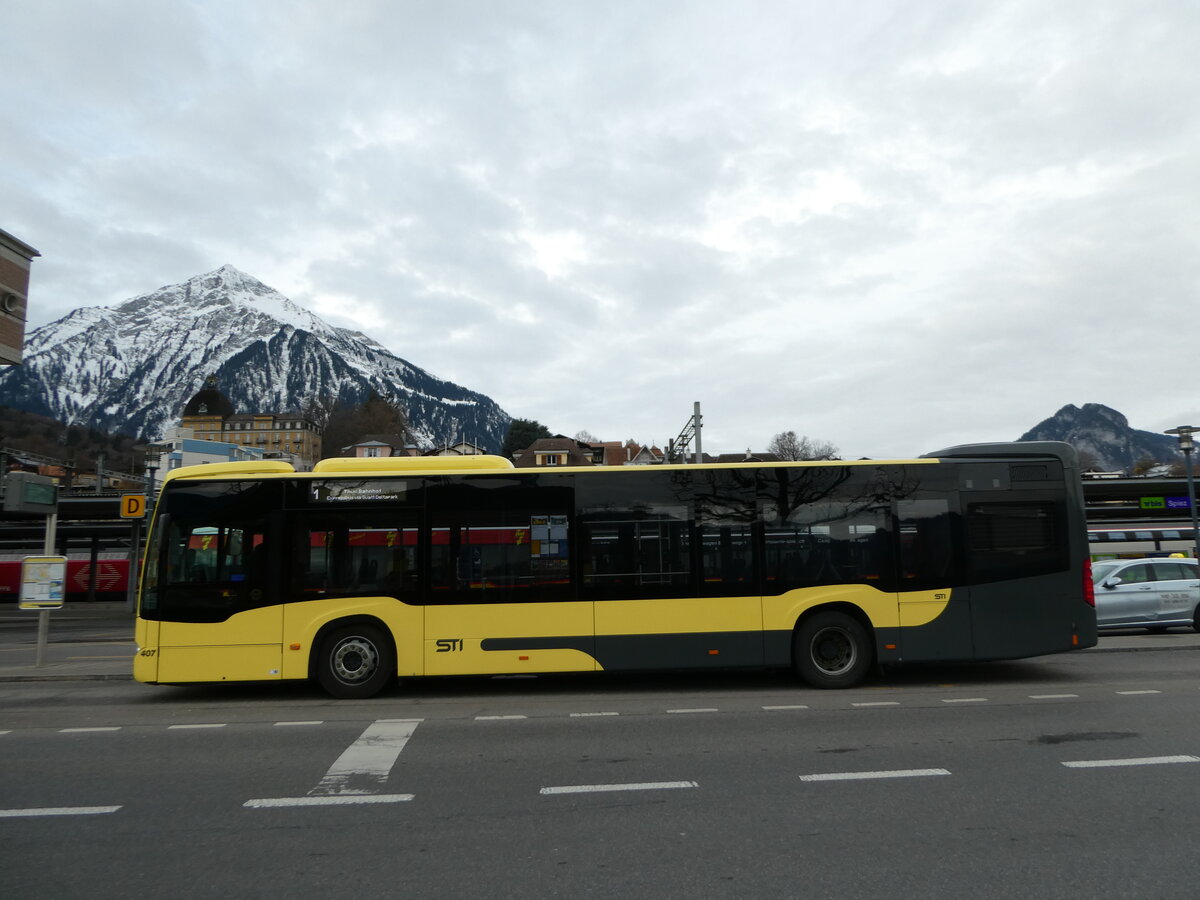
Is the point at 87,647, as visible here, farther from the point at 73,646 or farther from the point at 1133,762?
the point at 1133,762

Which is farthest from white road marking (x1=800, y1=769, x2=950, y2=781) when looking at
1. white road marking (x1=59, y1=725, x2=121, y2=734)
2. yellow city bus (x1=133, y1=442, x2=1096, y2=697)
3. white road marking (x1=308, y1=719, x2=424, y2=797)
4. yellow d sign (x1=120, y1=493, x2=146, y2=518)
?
yellow d sign (x1=120, y1=493, x2=146, y2=518)

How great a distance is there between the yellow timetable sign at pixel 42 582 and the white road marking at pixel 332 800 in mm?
9771

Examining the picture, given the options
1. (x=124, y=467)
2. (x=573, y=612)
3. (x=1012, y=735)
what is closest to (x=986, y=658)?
(x=1012, y=735)

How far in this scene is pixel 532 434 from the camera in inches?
4469

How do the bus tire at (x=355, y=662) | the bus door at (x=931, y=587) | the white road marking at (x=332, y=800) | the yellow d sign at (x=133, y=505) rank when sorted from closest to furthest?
the white road marking at (x=332, y=800) < the bus tire at (x=355, y=662) < the bus door at (x=931, y=587) < the yellow d sign at (x=133, y=505)

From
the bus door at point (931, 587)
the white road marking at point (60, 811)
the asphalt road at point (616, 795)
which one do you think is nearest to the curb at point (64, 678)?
the asphalt road at point (616, 795)

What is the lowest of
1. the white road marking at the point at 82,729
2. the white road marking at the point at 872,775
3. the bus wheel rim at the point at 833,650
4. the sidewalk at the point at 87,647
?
the white road marking at the point at 872,775

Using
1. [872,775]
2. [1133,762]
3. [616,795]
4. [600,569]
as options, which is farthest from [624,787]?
[600,569]

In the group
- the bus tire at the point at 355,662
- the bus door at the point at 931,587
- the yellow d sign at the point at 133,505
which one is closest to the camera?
the bus tire at the point at 355,662

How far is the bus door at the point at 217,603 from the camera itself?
33.2ft

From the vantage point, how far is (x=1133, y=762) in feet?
21.5

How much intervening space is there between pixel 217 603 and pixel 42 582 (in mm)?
5527

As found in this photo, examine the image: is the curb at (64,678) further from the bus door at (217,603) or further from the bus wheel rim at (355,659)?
the bus wheel rim at (355,659)

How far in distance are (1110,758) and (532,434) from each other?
107713mm
